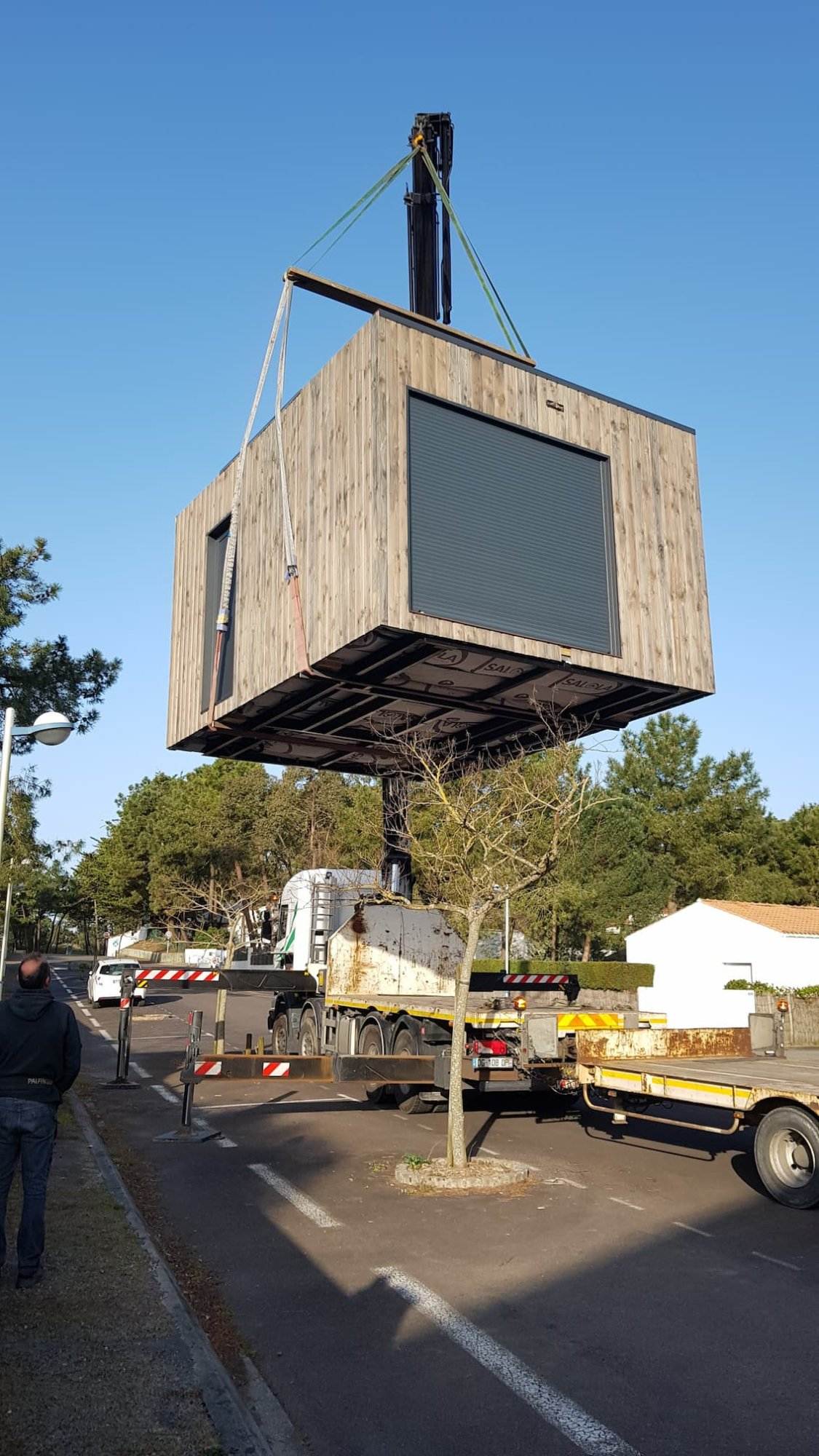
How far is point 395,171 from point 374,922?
1335 centimetres

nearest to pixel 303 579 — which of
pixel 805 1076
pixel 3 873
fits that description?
pixel 805 1076

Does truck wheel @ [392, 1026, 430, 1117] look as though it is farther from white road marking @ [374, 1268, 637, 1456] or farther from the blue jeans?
the blue jeans

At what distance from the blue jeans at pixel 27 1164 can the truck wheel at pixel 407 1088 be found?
7.37 metres

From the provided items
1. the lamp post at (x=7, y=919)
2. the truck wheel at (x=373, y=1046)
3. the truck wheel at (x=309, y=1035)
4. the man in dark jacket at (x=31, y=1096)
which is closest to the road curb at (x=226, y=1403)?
the man in dark jacket at (x=31, y=1096)

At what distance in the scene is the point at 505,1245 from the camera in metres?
7.77

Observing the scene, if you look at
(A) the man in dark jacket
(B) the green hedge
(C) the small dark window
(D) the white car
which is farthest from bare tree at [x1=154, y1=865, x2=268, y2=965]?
(A) the man in dark jacket

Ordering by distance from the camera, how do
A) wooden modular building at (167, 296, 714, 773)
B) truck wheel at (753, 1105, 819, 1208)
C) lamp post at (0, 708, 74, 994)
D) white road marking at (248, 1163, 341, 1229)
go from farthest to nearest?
wooden modular building at (167, 296, 714, 773)
lamp post at (0, 708, 74, 994)
truck wheel at (753, 1105, 819, 1208)
white road marking at (248, 1163, 341, 1229)

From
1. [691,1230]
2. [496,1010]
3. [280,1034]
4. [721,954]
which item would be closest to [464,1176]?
[691,1230]

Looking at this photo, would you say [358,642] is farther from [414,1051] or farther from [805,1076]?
[805,1076]

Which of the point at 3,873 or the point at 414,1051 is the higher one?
the point at 3,873

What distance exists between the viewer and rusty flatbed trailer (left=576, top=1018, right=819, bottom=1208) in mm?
8828

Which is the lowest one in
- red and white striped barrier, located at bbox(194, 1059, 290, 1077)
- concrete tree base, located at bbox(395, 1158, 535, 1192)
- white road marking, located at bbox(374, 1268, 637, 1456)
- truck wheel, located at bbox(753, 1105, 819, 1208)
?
white road marking, located at bbox(374, 1268, 637, 1456)

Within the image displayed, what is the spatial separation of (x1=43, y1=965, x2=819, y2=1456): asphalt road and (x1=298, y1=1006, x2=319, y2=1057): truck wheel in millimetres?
4529

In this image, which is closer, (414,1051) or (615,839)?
(414,1051)
